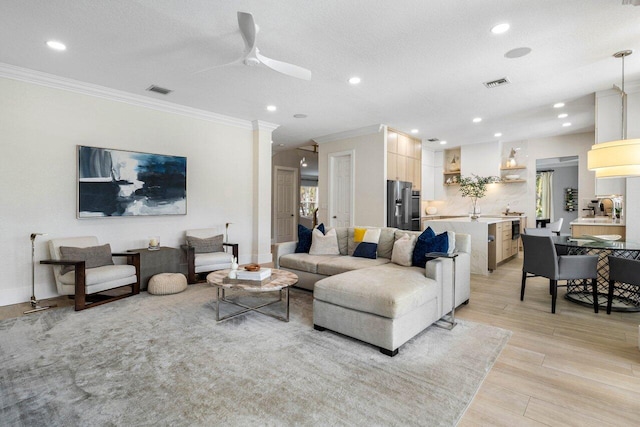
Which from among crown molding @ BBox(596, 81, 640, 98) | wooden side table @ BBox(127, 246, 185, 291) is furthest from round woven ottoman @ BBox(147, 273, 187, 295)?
crown molding @ BBox(596, 81, 640, 98)

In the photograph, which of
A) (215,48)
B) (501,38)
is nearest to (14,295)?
(215,48)

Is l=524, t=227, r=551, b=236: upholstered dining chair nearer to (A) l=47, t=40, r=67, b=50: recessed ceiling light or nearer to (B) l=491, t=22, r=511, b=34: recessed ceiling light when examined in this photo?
(B) l=491, t=22, r=511, b=34: recessed ceiling light

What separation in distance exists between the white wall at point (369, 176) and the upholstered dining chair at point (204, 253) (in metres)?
2.86

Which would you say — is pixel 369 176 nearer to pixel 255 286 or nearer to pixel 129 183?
pixel 255 286

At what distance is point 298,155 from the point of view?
9469mm

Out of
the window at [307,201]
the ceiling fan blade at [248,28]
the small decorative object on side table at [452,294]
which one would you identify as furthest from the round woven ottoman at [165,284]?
the window at [307,201]

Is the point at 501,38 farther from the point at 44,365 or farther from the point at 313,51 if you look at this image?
the point at 44,365

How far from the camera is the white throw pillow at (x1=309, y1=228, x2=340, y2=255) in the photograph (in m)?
4.30

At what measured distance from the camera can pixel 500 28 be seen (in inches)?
109

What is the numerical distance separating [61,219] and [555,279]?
5933 mm

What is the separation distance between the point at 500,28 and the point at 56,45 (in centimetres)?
428

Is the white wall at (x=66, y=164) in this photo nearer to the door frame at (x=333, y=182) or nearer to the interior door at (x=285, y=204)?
the door frame at (x=333, y=182)

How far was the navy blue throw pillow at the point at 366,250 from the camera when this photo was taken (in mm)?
3977

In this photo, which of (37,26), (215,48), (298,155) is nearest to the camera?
(37,26)
